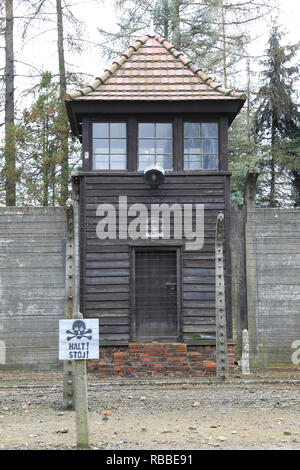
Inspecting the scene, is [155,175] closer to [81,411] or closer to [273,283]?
[273,283]

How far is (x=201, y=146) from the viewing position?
40.6 ft

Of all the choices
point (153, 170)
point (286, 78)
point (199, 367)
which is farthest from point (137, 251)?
point (286, 78)

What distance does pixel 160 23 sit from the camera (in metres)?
22.8

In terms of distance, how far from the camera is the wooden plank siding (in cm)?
1185

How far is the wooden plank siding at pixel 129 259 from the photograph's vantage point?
38.9 ft

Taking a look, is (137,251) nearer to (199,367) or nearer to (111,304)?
(111,304)

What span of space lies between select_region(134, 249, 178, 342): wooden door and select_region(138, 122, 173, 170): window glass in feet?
7.00

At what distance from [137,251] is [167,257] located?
0.62 meters

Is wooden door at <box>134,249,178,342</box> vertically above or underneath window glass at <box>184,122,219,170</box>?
underneath

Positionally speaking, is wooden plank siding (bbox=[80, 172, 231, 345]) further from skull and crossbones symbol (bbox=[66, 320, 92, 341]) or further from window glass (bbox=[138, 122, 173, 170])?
skull and crossbones symbol (bbox=[66, 320, 92, 341])

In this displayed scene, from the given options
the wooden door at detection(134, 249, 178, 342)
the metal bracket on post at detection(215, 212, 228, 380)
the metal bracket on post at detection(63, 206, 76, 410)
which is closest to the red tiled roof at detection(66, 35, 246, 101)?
the metal bracket on post at detection(215, 212, 228, 380)

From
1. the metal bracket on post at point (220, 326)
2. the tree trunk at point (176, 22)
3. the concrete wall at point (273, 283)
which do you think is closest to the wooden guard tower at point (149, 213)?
the concrete wall at point (273, 283)

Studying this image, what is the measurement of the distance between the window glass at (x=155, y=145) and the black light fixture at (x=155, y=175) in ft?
1.49

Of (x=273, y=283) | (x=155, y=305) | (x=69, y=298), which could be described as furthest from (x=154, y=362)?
(x=69, y=298)
